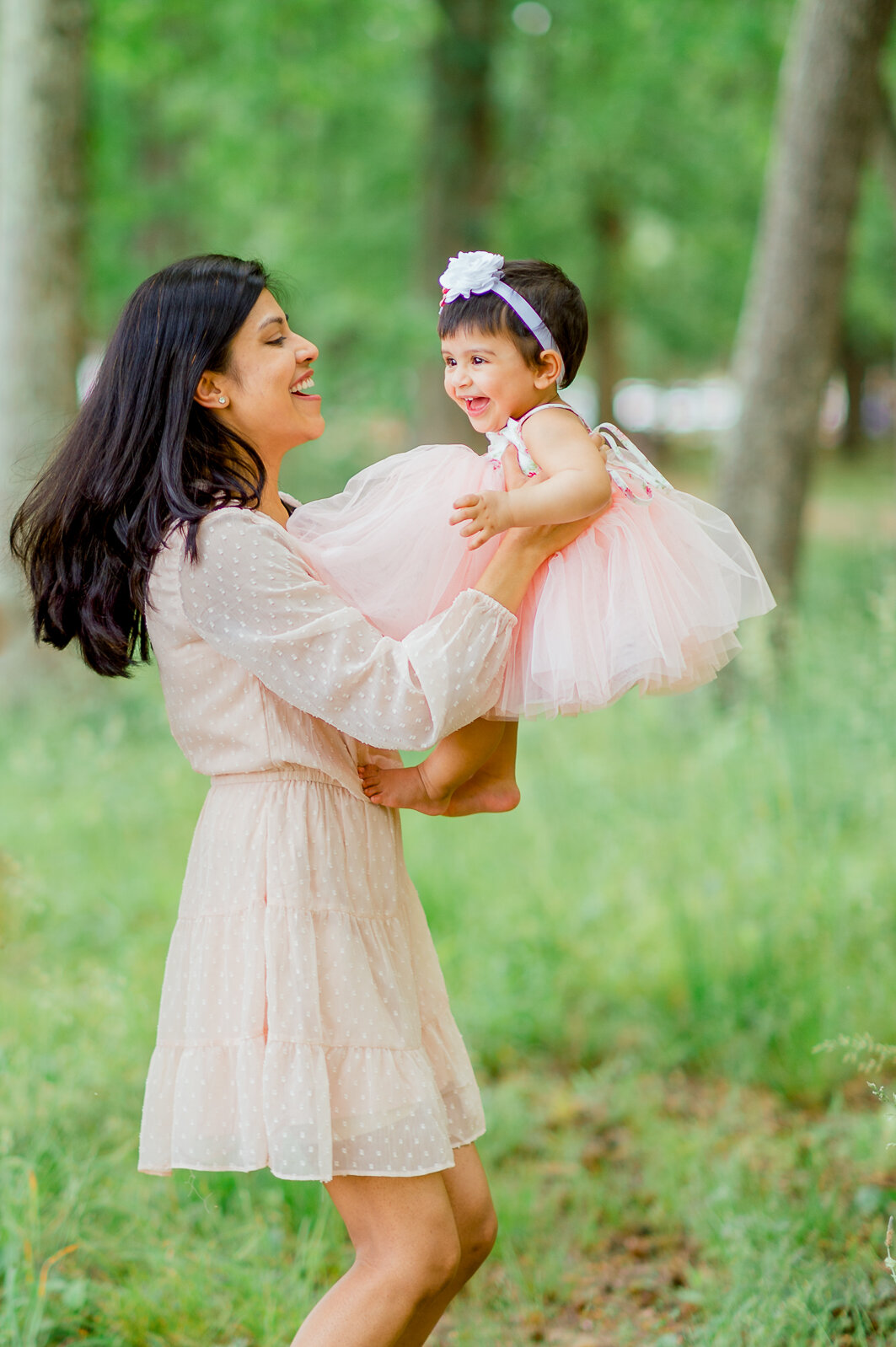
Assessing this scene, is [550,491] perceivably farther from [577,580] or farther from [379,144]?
[379,144]

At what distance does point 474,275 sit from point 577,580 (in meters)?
0.55

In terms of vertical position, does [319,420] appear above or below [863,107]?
below

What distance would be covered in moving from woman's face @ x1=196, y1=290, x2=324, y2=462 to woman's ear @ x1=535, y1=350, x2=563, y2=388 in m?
0.38

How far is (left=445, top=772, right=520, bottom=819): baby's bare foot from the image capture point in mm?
2283

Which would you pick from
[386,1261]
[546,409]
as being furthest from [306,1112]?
[546,409]

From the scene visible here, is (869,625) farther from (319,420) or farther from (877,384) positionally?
(877,384)

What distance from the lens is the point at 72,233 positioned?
7.45m

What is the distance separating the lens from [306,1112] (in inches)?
74.5

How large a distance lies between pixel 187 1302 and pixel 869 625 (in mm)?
5344

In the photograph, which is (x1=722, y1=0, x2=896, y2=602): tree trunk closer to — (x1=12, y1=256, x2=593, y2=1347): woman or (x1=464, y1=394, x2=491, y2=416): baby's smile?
(x1=464, y1=394, x2=491, y2=416): baby's smile

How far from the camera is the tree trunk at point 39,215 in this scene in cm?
712

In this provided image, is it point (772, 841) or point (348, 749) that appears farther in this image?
point (772, 841)

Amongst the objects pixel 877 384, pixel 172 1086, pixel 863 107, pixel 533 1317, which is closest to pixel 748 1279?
pixel 533 1317

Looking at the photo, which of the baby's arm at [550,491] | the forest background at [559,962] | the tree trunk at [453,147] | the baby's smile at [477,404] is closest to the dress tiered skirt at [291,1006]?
the baby's arm at [550,491]
